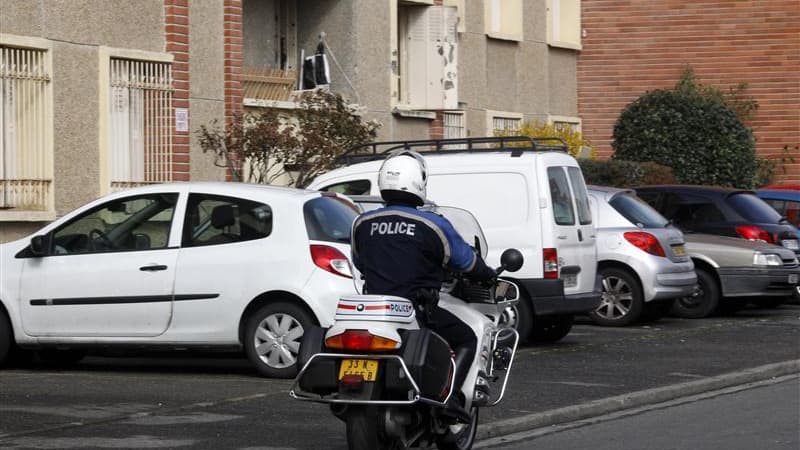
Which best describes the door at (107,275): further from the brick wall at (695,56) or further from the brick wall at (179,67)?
the brick wall at (695,56)

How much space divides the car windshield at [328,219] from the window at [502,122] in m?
16.0

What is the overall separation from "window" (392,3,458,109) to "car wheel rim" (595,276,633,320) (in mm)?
8935

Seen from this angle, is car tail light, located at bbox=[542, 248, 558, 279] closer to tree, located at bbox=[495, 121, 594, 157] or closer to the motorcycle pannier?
the motorcycle pannier

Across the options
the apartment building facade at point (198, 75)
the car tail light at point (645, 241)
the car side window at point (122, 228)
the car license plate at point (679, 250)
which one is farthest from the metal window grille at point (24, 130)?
the car license plate at point (679, 250)

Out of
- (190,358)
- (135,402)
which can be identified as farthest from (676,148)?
(135,402)

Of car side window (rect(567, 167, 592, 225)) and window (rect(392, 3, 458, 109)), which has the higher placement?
window (rect(392, 3, 458, 109))

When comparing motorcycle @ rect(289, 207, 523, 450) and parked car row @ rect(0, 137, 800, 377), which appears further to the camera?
parked car row @ rect(0, 137, 800, 377)

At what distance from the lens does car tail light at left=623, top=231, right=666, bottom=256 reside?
18062mm

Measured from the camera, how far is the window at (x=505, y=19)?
96.9 feet

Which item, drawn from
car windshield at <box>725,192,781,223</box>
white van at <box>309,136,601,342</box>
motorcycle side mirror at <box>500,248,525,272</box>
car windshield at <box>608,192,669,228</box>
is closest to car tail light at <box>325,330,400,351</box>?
motorcycle side mirror at <box>500,248,525,272</box>

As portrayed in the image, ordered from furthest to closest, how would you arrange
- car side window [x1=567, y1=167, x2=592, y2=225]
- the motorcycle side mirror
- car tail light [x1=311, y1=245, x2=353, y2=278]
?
car side window [x1=567, y1=167, x2=592, y2=225] → car tail light [x1=311, y1=245, x2=353, y2=278] → the motorcycle side mirror

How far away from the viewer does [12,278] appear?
1335cm

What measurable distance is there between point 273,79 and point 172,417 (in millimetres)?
14331

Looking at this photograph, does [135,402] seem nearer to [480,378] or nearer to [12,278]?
[12,278]
